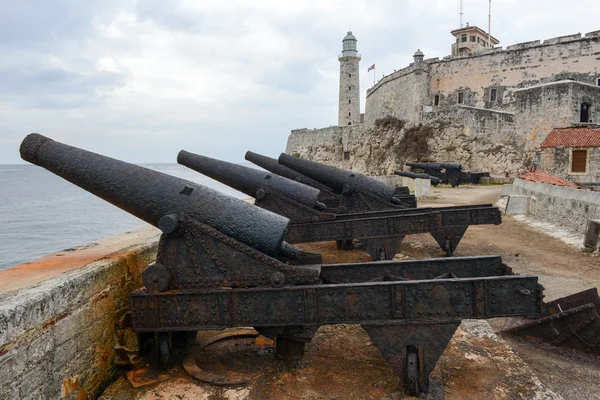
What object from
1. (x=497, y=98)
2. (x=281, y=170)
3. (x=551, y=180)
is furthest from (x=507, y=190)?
(x=497, y=98)

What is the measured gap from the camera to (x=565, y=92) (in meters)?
23.2

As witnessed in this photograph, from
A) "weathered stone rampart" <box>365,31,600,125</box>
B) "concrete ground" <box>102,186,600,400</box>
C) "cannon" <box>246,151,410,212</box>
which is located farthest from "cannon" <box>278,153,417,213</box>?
"weathered stone rampart" <box>365,31,600,125</box>

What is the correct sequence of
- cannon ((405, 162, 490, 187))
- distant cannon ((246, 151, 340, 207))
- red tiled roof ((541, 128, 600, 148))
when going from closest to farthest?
distant cannon ((246, 151, 340, 207)) → red tiled roof ((541, 128, 600, 148)) → cannon ((405, 162, 490, 187))

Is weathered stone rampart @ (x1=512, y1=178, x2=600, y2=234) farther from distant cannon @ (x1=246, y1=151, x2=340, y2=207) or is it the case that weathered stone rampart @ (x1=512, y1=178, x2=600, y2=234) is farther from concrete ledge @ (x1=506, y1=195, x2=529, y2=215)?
distant cannon @ (x1=246, y1=151, x2=340, y2=207)

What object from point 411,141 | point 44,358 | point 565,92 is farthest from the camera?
point 411,141

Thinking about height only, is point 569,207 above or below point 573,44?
below

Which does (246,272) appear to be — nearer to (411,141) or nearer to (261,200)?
(261,200)

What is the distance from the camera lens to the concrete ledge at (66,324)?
232 cm

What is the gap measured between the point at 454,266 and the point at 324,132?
4115cm

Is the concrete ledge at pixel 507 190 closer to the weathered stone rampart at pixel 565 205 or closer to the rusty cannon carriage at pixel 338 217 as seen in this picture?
the weathered stone rampart at pixel 565 205

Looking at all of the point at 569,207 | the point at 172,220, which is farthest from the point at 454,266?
the point at 569,207

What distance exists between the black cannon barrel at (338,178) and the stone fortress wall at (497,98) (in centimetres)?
2015

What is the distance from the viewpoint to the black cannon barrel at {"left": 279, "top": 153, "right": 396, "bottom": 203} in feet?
25.0

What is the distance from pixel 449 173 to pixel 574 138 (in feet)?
17.9
